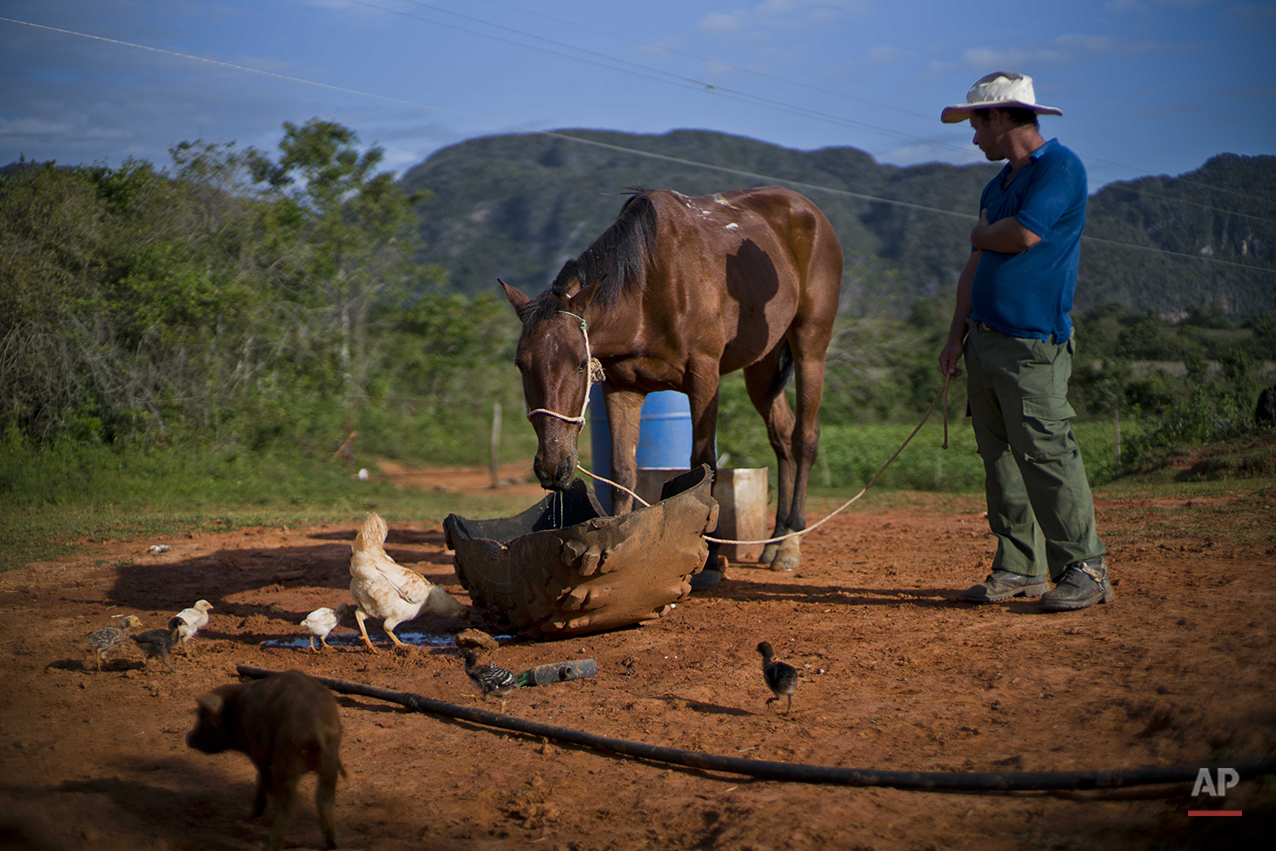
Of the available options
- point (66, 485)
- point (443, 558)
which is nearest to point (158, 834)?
point (443, 558)

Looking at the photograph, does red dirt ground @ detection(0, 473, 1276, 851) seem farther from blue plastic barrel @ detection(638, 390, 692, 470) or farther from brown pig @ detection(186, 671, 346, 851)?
blue plastic barrel @ detection(638, 390, 692, 470)

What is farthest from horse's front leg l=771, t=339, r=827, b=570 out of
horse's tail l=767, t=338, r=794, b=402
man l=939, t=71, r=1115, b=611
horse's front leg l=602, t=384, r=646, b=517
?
man l=939, t=71, r=1115, b=611

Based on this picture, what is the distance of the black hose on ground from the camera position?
2.40 meters

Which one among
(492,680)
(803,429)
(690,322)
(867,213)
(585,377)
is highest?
(867,213)

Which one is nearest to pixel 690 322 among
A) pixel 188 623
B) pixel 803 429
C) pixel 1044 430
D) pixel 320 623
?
pixel 803 429

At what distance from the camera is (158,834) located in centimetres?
257

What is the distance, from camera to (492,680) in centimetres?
386

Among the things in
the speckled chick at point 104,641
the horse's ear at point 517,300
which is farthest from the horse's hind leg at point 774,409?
the speckled chick at point 104,641

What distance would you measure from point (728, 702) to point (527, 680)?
39.0 inches

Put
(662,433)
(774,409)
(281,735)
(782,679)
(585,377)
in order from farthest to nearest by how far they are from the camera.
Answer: (662,433)
(774,409)
(585,377)
(782,679)
(281,735)

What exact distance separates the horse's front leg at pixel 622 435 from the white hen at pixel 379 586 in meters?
1.38

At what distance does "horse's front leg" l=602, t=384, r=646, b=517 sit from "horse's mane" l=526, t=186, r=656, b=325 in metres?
0.74

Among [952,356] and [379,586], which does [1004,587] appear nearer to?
[952,356]

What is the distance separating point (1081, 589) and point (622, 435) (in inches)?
110
